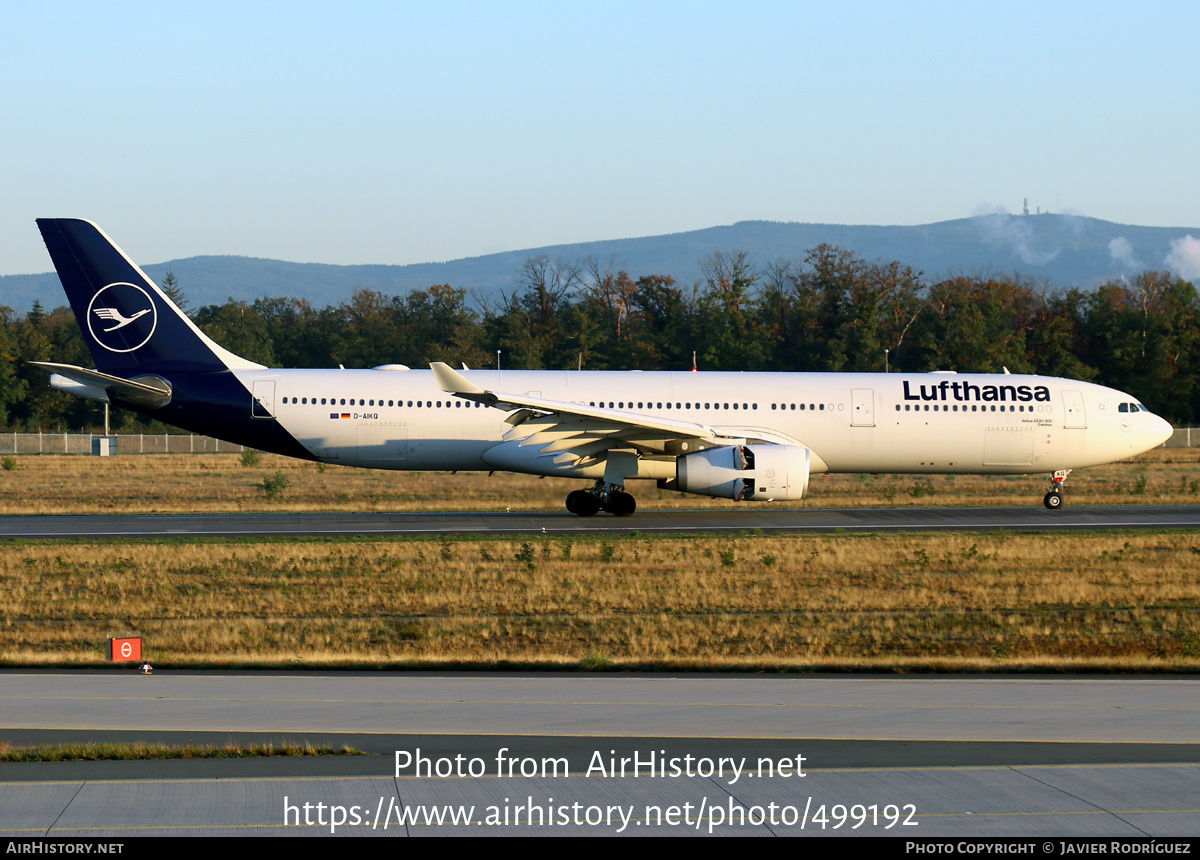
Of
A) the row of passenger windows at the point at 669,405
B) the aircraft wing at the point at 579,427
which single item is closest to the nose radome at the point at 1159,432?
the row of passenger windows at the point at 669,405

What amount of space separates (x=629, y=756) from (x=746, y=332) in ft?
238

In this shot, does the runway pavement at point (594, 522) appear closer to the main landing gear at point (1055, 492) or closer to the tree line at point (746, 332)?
the main landing gear at point (1055, 492)

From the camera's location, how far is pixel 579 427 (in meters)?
26.9

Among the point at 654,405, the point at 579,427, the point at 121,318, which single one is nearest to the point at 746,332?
the point at 654,405

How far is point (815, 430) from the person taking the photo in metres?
28.9

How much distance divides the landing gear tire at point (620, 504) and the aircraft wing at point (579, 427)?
116 centimetres

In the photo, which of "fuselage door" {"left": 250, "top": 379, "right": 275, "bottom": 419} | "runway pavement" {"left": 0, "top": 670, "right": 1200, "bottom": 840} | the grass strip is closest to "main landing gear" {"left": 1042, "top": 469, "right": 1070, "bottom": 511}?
"runway pavement" {"left": 0, "top": 670, "right": 1200, "bottom": 840}

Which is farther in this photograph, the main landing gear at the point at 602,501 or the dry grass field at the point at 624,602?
the main landing gear at the point at 602,501

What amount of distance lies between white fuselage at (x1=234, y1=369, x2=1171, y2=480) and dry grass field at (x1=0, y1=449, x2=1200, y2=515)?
2.55 metres

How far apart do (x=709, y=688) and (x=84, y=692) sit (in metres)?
5.68

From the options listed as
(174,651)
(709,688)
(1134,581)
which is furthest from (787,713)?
(1134,581)

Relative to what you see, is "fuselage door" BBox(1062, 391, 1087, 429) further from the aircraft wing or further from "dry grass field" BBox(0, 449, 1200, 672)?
the aircraft wing

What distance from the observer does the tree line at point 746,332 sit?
2938 inches

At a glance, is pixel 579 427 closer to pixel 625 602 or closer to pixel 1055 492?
pixel 625 602
